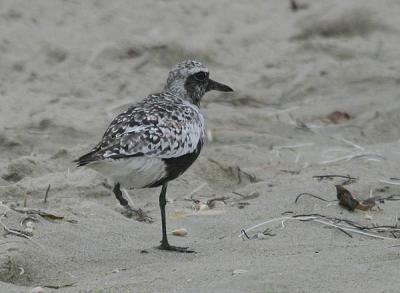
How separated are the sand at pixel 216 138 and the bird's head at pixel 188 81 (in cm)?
70

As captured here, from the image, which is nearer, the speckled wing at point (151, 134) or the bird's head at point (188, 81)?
the speckled wing at point (151, 134)

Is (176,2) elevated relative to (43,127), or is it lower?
elevated

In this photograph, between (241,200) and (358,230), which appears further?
(241,200)

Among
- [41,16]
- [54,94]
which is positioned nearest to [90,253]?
[54,94]

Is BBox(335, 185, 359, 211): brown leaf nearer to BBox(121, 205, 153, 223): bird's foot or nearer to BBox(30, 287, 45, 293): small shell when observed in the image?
BBox(121, 205, 153, 223): bird's foot

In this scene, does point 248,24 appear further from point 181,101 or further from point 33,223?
point 33,223

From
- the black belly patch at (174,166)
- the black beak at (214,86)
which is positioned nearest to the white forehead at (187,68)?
the black beak at (214,86)

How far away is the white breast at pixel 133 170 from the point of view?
5.23 m

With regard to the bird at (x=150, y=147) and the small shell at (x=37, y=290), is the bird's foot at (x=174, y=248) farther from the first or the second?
the small shell at (x=37, y=290)

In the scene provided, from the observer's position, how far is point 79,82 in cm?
894

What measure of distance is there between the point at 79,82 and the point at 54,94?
1.05ft

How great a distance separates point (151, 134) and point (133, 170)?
23cm

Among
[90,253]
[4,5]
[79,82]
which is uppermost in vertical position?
[4,5]

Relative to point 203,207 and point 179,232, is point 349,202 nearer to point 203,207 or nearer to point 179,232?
point 203,207
